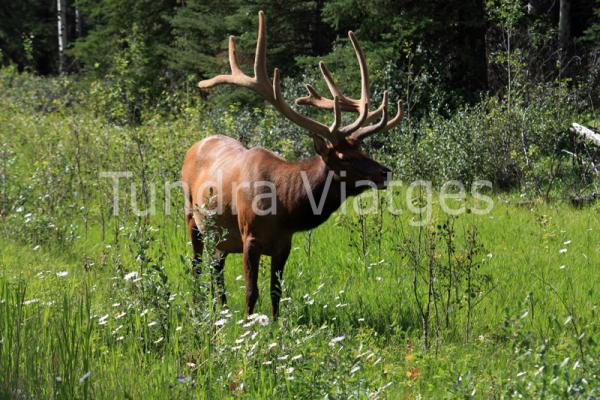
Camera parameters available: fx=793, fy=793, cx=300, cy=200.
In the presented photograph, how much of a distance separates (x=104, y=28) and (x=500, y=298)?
1869 cm

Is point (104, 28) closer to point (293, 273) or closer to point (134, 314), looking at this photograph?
point (293, 273)

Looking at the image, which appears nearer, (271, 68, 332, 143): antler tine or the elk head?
the elk head

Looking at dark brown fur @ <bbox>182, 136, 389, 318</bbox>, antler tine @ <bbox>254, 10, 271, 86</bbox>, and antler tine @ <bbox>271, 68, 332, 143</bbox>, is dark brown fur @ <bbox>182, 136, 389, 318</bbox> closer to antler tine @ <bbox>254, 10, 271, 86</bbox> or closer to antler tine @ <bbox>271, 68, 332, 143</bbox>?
antler tine @ <bbox>271, 68, 332, 143</bbox>

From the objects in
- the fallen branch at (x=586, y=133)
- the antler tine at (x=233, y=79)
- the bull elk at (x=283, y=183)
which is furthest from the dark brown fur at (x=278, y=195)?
the fallen branch at (x=586, y=133)

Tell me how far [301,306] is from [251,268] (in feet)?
2.22

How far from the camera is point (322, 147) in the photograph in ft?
19.2

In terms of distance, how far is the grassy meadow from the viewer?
3.98 metres

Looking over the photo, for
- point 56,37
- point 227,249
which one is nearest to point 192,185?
point 227,249

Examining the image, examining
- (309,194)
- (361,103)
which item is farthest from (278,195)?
(361,103)

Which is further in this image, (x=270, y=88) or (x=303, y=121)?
(x=270, y=88)

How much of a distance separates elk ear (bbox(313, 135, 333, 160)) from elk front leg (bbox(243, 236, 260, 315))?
2.70 ft

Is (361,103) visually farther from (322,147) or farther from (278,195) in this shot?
(278,195)

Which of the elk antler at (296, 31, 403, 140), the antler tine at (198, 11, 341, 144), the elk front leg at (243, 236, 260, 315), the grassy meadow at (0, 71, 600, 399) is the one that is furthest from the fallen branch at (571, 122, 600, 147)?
the elk front leg at (243, 236, 260, 315)

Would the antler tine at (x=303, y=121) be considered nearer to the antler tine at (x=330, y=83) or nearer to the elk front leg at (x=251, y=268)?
the antler tine at (x=330, y=83)
